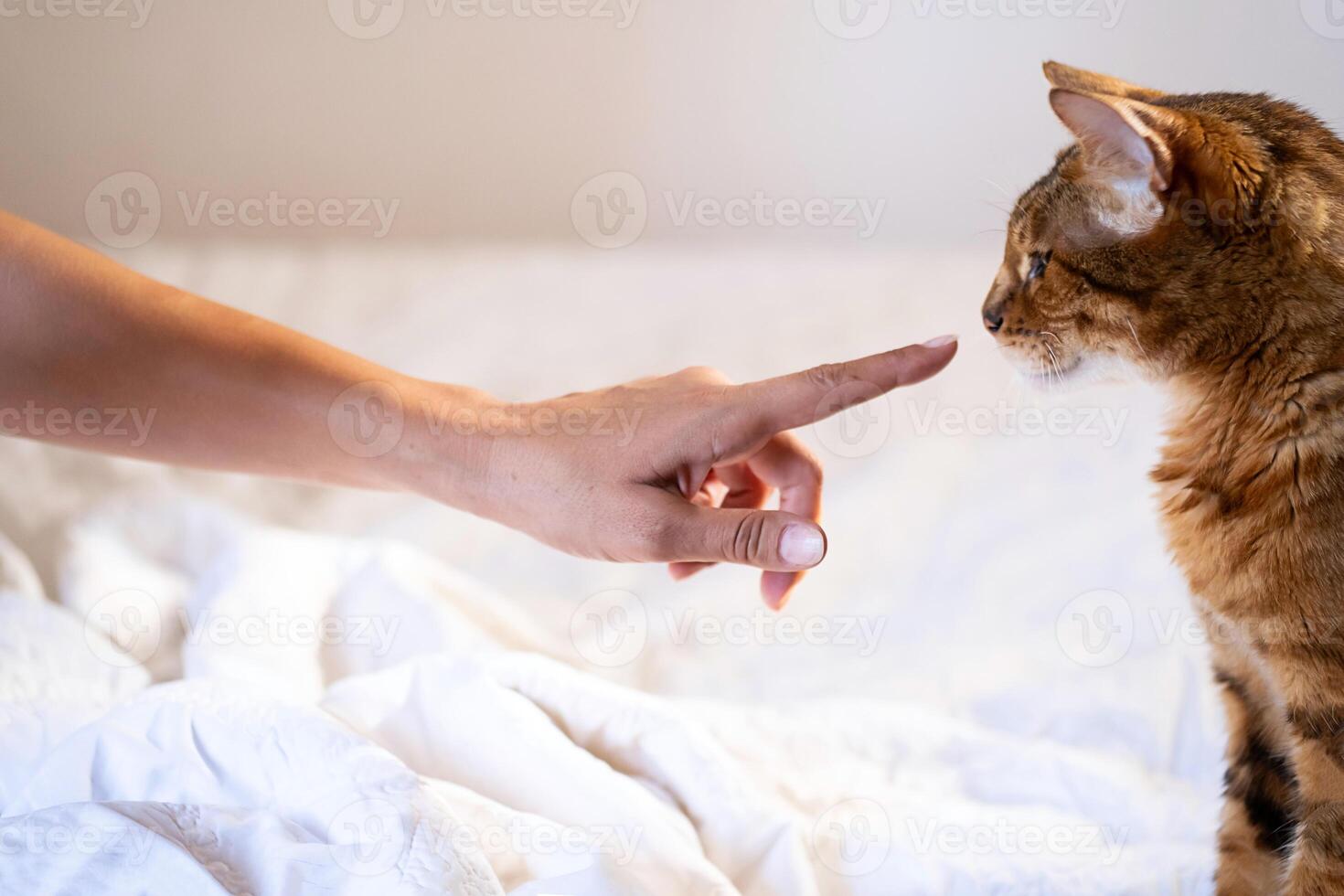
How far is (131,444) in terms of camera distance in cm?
96

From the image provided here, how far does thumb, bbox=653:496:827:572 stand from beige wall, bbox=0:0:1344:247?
1530mm

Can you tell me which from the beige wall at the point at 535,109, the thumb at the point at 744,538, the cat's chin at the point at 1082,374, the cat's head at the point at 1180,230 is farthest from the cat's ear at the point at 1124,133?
the beige wall at the point at 535,109

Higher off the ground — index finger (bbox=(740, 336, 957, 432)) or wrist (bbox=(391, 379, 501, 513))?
index finger (bbox=(740, 336, 957, 432))

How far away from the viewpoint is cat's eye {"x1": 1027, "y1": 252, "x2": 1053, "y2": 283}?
814 millimetres

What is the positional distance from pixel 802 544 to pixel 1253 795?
1.36 ft

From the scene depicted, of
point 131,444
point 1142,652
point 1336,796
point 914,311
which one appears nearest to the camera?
point 1336,796

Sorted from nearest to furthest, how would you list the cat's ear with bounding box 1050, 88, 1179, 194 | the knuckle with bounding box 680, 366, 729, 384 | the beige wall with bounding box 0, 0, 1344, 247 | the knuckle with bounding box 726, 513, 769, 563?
the cat's ear with bounding box 1050, 88, 1179, 194, the knuckle with bounding box 726, 513, 769, 563, the knuckle with bounding box 680, 366, 729, 384, the beige wall with bounding box 0, 0, 1344, 247

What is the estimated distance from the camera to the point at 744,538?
2.55 feet

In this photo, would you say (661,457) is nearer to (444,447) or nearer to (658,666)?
(444,447)

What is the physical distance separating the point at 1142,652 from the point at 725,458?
602mm

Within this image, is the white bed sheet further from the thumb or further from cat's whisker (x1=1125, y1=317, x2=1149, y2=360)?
cat's whisker (x1=1125, y1=317, x2=1149, y2=360)

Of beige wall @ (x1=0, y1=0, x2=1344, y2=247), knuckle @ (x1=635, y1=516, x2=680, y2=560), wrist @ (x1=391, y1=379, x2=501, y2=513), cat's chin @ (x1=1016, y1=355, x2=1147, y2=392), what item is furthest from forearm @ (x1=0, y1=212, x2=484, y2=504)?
beige wall @ (x1=0, y1=0, x2=1344, y2=247)

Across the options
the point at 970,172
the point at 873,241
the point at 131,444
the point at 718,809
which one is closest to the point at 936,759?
the point at 718,809

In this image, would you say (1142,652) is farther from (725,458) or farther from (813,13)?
(813,13)
